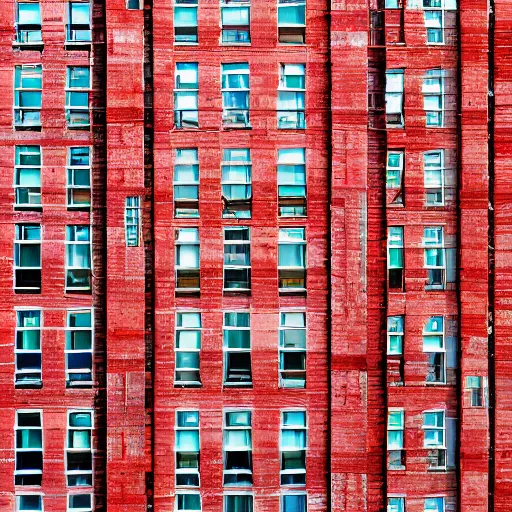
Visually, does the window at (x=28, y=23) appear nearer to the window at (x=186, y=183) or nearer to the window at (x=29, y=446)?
the window at (x=186, y=183)

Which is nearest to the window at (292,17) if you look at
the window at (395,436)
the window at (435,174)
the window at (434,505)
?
the window at (435,174)

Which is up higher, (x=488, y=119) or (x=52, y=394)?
(x=488, y=119)

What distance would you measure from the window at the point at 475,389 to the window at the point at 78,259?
11.1 meters

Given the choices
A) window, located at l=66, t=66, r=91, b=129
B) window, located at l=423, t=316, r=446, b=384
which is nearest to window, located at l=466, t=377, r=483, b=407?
window, located at l=423, t=316, r=446, b=384

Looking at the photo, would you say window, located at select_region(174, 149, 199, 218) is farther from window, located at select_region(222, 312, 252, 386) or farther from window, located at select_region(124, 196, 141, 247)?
window, located at select_region(222, 312, 252, 386)

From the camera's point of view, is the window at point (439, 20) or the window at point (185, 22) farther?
the window at point (439, 20)

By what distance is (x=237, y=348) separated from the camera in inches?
543

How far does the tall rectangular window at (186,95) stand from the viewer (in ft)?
45.3

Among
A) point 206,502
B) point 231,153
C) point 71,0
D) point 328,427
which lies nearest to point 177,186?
Answer: point 231,153

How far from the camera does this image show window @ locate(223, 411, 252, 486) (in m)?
13.7

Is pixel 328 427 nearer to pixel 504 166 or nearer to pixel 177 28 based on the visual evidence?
pixel 504 166

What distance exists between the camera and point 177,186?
45.4 ft

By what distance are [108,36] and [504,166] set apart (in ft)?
38.4

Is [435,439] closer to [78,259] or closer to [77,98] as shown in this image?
[78,259]
